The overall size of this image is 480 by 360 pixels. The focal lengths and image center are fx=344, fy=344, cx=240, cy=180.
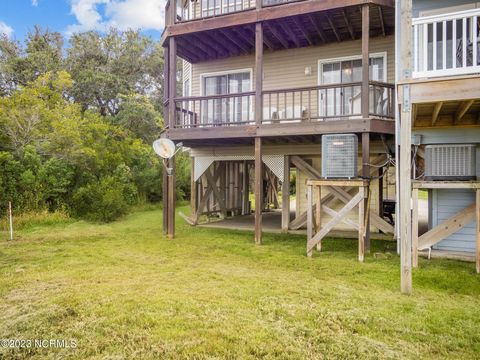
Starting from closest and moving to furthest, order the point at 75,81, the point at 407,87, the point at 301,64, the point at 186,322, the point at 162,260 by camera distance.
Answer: the point at 186,322, the point at 407,87, the point at 162,260, the point at 301,64, the point at 75,81

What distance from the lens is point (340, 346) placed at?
2900mm

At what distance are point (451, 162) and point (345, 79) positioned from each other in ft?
12.0

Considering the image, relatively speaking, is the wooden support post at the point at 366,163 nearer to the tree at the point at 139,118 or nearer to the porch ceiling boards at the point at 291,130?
the porch ceiling boards at the point at 291,130

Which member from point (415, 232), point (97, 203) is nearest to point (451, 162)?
point (415, 232)

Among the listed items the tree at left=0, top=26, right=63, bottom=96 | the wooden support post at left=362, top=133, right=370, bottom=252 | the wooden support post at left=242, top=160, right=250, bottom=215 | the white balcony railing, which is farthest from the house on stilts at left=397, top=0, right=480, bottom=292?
the tree at left=0, top=26, right=63, bottom=96

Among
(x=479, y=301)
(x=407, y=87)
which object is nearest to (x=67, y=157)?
(x=407, y=87)

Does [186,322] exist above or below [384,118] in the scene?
below

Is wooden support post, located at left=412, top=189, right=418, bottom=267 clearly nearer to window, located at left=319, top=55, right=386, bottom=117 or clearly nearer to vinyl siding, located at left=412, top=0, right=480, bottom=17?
window, located at left=319, top=55, right=386, bottom=117

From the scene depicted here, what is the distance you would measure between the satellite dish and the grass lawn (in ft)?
7.06

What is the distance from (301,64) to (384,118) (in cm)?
294

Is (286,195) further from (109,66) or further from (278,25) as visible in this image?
(109,66)

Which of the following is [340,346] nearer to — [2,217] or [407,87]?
[407,87]

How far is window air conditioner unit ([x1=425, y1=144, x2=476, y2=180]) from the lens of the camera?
573 cm

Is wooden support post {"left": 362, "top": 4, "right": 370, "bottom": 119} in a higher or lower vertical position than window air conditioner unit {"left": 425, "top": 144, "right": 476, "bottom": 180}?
higher
